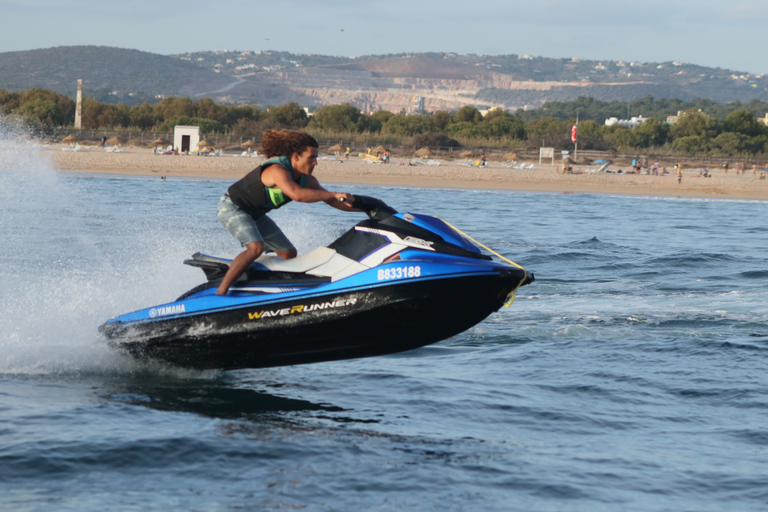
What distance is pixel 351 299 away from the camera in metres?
5.55

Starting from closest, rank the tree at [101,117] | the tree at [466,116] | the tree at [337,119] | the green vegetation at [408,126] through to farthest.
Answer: the green vegetation at [408,126]
the tree at [101,117]
the tree at [337,119]
the tree at [466,116]

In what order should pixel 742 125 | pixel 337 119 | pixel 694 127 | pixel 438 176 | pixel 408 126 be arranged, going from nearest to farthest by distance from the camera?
pixel 438 176 → pixel 408 126 → pixel 337 119 → pixel 694 127 → pixel 742 125

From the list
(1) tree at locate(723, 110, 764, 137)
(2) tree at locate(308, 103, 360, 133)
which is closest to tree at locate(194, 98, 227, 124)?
(2) tree at locate(308, 103, 360, 133)

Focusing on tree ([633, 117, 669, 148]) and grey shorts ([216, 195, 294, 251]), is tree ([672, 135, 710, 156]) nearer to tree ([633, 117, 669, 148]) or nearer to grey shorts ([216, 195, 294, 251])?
tree ([633, 117, 669, 148])

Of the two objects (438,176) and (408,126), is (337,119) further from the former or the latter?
(438,176)

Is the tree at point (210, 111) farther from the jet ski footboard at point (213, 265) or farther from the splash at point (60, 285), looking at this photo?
the jet ski footboard at point (213, 265)

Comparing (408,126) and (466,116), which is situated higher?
(466,116)

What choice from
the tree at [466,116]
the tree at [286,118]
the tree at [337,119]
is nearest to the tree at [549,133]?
the tree at [466,116]

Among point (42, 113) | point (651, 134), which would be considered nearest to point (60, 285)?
point (42, 113)

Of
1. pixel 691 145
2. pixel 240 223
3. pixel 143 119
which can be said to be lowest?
pixel 240 223

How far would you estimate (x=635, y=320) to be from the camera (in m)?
9.20

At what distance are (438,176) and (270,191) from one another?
112ft

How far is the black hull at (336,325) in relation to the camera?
216 inches

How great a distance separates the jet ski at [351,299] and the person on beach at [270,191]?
7.2 inches
